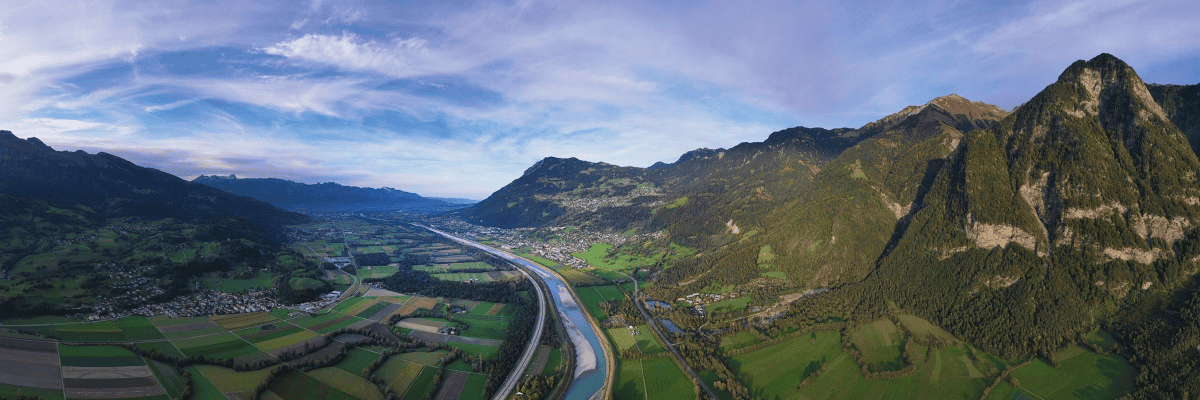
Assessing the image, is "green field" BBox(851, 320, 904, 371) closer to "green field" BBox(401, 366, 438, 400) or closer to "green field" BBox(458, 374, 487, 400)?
"green field" BBox(458, 374, 487, 400)

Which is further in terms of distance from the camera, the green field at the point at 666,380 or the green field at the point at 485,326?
the green field at the point at 485,326

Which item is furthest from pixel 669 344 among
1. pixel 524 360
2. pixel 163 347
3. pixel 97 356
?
pixel 97 356

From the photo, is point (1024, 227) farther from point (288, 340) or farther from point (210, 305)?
point (210, 305)

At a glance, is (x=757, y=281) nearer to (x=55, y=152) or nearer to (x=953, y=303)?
(x=953, y=303)

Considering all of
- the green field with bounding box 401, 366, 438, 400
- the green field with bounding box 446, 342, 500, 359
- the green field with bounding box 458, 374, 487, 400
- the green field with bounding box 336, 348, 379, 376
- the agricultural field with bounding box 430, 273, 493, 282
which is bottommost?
the green field with bounding box 458, 374, 487, 400

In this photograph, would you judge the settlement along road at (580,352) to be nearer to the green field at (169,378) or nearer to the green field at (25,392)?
the green field at (169,378)

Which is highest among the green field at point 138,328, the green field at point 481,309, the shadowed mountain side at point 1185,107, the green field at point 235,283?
the shadowed mountain side at point 1185,107

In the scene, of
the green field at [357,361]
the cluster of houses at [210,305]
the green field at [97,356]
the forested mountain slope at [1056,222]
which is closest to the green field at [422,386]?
the green field at [357,361]

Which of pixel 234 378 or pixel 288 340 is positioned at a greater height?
pixel 288 340

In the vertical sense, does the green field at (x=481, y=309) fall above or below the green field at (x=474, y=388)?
above

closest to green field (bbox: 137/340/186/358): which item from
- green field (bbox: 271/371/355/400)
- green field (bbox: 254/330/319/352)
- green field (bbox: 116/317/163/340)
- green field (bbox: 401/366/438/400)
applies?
green field (bbox: 116/317/163/340)

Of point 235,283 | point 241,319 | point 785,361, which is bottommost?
point 785,361

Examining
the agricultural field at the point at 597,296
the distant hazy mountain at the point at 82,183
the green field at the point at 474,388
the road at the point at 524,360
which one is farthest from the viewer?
the distant hazy mountain at the point at 82,183
